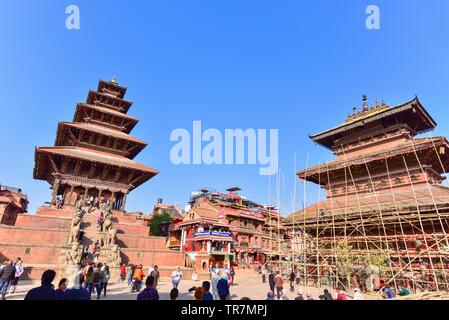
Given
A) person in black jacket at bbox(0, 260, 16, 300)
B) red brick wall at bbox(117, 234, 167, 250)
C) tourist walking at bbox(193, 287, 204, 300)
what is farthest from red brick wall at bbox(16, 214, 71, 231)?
tourist walking at bbox(193, 287, 204, 300)

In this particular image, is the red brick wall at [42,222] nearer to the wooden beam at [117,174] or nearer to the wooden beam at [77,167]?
the wooden beam at [77,167]

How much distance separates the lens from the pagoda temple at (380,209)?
13531 millimetres

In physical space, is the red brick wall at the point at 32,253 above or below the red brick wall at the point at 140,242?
below

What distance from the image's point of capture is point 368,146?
2180 cm

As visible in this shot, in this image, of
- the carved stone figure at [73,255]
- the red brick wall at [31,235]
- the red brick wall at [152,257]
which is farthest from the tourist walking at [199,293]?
the red brick wall at [31,235]

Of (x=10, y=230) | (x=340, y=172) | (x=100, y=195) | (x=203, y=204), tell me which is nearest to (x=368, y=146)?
(x=340, y=172)

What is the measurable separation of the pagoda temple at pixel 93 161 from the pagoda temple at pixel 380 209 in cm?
1796

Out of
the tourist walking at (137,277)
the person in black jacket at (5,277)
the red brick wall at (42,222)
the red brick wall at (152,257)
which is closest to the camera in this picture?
the person in black jacket at (5,277)

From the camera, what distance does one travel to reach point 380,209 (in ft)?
48.4

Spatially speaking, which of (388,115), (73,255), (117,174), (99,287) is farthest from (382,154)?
(117,174)

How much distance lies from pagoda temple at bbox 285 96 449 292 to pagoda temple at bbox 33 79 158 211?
707 inches

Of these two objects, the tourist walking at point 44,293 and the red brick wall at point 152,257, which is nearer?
the tourist walking at point 44,293

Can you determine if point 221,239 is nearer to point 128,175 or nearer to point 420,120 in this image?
point 128,175
